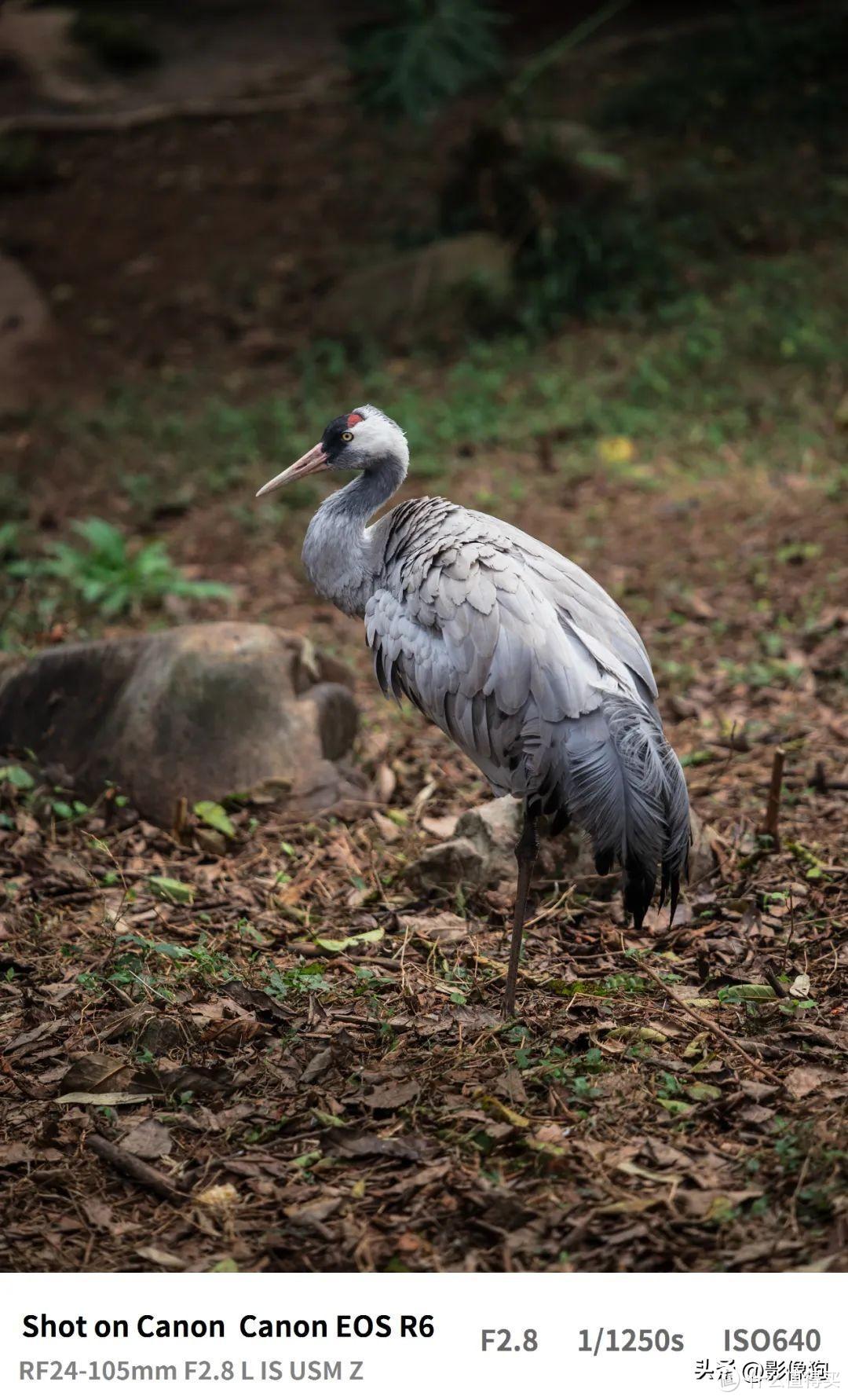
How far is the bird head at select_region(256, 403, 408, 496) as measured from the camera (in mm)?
4797

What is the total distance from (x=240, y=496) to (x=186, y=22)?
11592 mm

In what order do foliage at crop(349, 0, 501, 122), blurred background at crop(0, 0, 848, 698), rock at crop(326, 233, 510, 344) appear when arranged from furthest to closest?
rock at crop(326, 233, 510, 344), foliage at crop(349, 0, 501, 122), blurred background at crop(0, 0, 848, 698)

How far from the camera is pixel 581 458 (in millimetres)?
9070

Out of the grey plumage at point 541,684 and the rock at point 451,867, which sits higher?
the grey plumage at point 541,684

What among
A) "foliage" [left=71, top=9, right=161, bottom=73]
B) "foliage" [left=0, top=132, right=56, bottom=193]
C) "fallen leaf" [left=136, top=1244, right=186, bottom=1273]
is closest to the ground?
"fallen leaf" [left=136, top=1244, right=186, bottom=1273]

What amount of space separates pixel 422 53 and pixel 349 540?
25.5 ft

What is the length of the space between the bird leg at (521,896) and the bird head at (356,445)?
1.46m

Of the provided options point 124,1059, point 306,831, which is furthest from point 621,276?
point 124,1059

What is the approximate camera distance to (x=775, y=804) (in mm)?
4859

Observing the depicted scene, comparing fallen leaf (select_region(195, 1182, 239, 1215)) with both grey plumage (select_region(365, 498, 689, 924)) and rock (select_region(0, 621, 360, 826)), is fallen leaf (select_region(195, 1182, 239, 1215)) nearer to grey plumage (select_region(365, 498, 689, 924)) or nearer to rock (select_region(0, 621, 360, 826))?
grey plumage (select_region(365, 498, 689, 924))

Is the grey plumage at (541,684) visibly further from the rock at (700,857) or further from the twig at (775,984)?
the rock at (700,857)

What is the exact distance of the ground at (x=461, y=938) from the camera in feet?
10.4

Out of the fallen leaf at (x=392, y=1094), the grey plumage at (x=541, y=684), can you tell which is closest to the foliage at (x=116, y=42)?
the grey plumage at (x=541, y=684)

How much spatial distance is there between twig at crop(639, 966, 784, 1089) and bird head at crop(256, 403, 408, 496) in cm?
203
